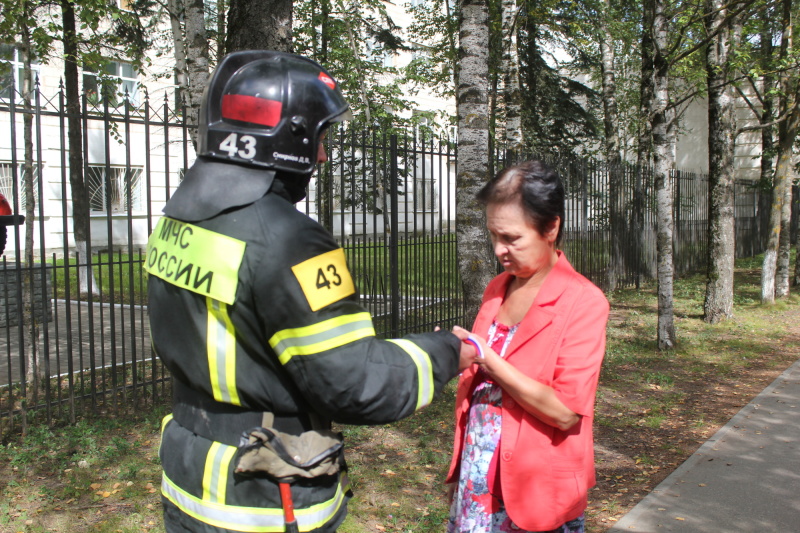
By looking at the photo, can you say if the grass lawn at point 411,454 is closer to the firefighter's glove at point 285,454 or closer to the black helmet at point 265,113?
the firefighter's glove at point 285,454

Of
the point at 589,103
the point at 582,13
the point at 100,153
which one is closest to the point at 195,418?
the point at 582,13

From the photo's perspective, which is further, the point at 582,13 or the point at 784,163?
the point at 582,13

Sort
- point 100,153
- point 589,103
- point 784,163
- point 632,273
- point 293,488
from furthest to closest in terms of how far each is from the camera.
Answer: point 589,103
point 100,153
point 632,273
point 784,163
point 293,488

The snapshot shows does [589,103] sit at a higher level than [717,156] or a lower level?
higher

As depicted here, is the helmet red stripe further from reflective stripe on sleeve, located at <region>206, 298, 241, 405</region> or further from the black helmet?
reflective stripe on sleeve, located at <region>206, 298, 241, 405</region>

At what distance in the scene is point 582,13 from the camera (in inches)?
647

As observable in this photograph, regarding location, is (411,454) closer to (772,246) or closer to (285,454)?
(285,454)

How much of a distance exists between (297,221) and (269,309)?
0.75ft

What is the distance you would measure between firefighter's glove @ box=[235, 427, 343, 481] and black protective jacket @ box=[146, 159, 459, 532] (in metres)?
0.04

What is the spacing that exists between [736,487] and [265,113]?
13.7 ft

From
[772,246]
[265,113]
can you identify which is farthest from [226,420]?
[772,246]

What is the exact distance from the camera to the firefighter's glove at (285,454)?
1602mm

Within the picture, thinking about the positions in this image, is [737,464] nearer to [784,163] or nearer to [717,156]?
[717,156]

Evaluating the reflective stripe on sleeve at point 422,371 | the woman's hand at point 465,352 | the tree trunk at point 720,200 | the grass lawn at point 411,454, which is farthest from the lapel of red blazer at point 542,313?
the tree trunk at point 720,200
